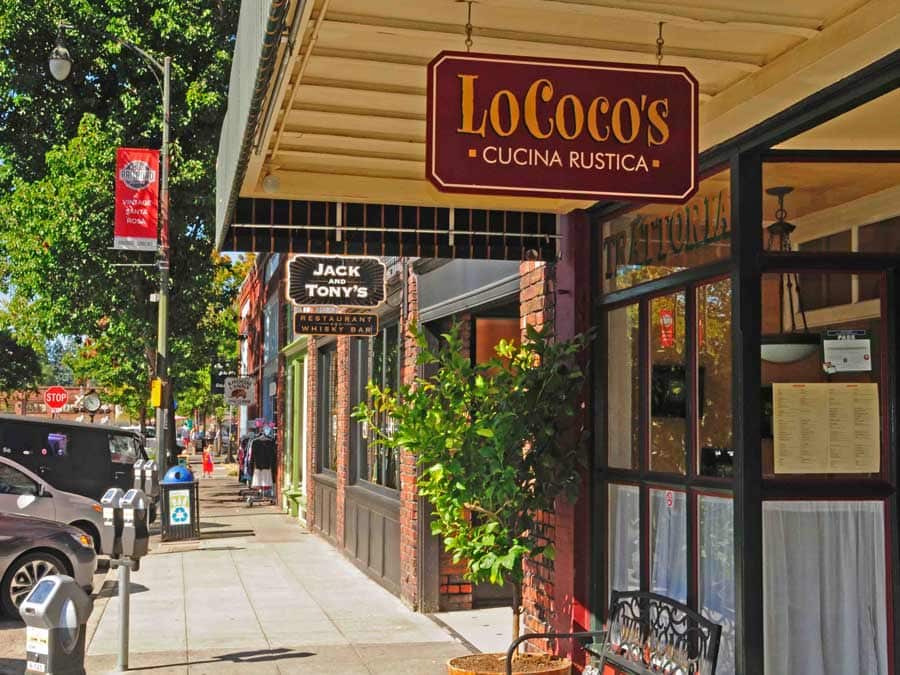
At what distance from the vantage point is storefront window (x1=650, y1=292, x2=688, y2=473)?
21.2 ft

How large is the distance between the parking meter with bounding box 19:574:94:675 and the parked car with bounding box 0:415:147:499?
16113 millimetres

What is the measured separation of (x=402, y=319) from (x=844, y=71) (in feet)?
26.4

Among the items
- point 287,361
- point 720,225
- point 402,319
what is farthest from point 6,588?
point 287,361

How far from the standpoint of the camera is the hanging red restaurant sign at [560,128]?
4445 mm

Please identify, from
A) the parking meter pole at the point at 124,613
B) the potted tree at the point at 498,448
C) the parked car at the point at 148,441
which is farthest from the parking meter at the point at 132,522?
the parked car at the point at 148,441

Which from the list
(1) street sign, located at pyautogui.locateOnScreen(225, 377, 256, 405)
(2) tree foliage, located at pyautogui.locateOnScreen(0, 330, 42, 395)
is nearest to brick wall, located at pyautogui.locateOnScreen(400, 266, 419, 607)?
(1) street sign, located at pyautogui.locateOnScreen(225, 377, 256, 405)

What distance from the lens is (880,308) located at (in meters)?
5.62

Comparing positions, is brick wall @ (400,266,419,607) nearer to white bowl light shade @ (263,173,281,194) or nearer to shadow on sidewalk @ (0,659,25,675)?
shadow on sidewalk @ (0,659,25,675)

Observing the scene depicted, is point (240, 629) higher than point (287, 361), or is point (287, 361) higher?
point (287, 361)

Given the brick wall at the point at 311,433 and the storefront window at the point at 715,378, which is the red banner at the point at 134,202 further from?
the storefront window at the point at 715,378

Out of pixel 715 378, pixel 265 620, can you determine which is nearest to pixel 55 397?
pixel 265 620

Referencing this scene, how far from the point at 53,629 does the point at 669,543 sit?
3452mm

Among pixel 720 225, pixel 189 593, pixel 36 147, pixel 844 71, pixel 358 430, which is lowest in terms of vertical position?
pixel 189 593

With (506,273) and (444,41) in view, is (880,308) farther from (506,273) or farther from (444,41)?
(506,273)
